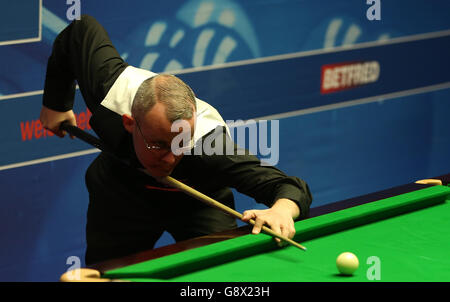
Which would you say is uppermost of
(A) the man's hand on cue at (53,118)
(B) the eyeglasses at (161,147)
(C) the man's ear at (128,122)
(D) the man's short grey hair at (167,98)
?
(D) the man's short grey hair at (167,98)

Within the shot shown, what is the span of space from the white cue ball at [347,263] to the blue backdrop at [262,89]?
167cm

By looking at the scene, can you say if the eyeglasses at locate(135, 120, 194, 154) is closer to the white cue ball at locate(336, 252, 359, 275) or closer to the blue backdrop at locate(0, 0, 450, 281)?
the white cue ball at locate(336, 252, 359, 275)

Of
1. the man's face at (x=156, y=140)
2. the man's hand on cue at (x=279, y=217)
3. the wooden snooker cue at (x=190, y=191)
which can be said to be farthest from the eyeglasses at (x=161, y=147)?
the man's hand on cue at (x=279, y=217)

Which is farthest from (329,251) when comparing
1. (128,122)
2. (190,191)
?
(128,122)

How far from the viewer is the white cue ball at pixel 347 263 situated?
185 centimetres

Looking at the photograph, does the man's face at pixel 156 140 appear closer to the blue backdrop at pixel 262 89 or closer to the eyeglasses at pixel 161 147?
the eyeglasses at pixel 161 147

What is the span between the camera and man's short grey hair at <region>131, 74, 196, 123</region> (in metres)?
2.15

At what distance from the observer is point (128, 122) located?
2303 millimetres

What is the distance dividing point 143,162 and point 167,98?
25cm

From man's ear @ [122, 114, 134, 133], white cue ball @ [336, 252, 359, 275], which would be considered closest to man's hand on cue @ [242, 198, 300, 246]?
white cue ball @ [336, 252, 359, 275]

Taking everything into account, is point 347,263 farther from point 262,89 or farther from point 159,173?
point 262,89

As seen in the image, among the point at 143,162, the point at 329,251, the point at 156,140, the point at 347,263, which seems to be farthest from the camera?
the point at 143,162

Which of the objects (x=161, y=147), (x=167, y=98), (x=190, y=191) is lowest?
(x=190, y=191)

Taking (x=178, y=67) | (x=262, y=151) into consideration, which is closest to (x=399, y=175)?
(x=262, y=151)
